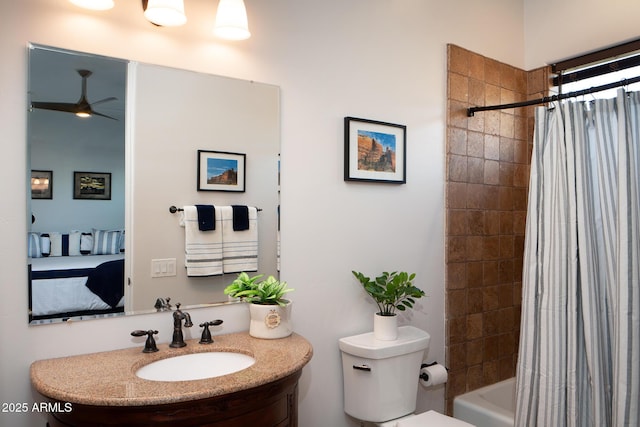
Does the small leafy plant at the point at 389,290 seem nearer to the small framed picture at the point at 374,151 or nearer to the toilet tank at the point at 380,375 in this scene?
the toilet tank at the point at 380,375

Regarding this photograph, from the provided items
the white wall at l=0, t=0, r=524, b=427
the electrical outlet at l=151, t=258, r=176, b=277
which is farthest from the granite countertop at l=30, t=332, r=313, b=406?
the electrical outlet at l=151, t=258, r=176, b=277

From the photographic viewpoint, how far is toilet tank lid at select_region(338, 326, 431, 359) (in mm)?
2111

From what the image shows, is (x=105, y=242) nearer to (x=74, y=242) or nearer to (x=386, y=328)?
(x=74, y=242)

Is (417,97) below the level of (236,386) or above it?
above

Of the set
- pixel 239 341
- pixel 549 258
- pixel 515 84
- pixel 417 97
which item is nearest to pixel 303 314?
pixel 239 341

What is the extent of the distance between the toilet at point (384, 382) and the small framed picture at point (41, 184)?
53.8 inches

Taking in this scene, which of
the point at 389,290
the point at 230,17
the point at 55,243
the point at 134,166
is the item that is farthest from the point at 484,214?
the point at 55,243

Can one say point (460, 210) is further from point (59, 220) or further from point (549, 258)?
point (59, 220)

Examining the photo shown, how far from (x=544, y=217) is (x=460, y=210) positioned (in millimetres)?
583

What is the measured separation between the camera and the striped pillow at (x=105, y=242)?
5.49 feet

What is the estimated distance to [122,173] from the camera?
5.64 ft

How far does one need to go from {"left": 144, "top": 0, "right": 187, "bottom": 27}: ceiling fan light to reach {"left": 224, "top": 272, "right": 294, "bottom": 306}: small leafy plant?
994mm

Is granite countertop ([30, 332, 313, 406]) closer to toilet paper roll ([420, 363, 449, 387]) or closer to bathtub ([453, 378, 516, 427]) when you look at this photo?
toilet paper roll ([420, 363, 449, 387])

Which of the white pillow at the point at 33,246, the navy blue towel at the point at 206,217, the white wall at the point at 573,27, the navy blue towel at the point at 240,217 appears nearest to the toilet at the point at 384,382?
the navy blue towel at the point at 240,217
